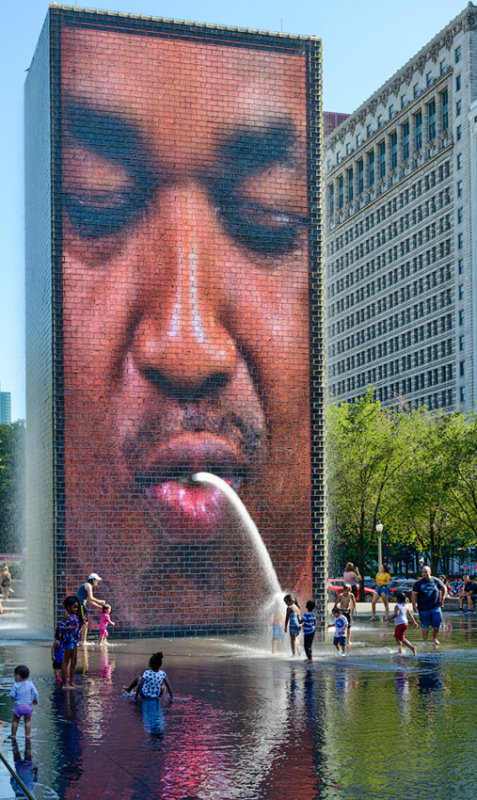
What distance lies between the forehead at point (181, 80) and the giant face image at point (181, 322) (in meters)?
0.04

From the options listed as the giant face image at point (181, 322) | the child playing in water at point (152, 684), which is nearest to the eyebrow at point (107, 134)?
the giant face image at point (181, 322)

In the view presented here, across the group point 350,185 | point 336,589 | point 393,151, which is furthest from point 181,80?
point 350,185

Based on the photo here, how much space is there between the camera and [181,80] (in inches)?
1185

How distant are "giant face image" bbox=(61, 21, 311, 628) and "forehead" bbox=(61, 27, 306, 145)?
0.15 ft

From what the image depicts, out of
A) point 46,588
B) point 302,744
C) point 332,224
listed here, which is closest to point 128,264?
point 46,588

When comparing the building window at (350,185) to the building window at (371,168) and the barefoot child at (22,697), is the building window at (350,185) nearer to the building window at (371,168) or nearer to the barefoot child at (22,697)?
the building window at (371,168)

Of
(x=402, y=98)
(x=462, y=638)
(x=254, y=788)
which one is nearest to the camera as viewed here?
(x=254, y=788)

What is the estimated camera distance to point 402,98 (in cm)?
12550

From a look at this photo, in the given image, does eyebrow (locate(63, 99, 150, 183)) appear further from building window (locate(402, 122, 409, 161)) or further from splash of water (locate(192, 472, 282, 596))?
building window (locate(402, 122, 409, 161))

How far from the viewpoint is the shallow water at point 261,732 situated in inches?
404

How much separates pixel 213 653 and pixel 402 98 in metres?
111

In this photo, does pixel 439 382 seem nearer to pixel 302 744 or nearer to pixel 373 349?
pixel 373 349

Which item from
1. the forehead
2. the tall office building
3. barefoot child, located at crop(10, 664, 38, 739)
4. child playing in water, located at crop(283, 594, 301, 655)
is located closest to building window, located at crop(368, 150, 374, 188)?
the tall office building

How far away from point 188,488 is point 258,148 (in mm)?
9763
